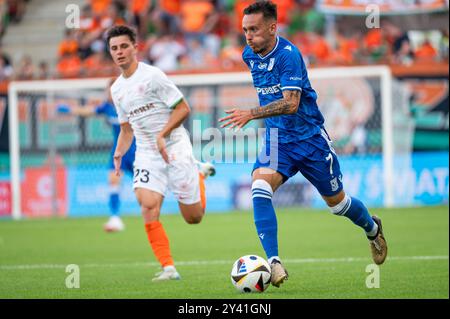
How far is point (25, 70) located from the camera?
2223 centimetres

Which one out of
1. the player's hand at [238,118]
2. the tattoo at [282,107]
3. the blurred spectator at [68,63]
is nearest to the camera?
the player's hand at [238,118]

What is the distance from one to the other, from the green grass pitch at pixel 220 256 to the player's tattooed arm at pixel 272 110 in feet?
4.89

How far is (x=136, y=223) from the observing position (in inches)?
696

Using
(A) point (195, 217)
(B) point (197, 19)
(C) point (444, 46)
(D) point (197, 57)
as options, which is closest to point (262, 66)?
(A) point (195, 217)

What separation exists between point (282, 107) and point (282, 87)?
23 centimetres

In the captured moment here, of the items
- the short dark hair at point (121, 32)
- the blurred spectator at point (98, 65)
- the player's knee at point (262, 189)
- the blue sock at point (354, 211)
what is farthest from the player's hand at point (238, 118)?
the blurred spectator at point (98, 65)

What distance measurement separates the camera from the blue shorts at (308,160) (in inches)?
311

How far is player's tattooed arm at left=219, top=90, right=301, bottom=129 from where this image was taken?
726 cm

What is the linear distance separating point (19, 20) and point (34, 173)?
7704 millimetres

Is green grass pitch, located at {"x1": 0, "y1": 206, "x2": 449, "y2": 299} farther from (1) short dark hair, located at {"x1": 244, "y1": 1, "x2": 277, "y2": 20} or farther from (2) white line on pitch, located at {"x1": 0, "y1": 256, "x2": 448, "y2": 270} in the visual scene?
(1) short dark hair, located at {"x1": 244, "y1": 1, "x2": 277, "y2": 20}

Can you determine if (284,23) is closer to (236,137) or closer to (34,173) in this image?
(236,137)

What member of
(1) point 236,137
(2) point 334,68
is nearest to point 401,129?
(2) point 334,68
